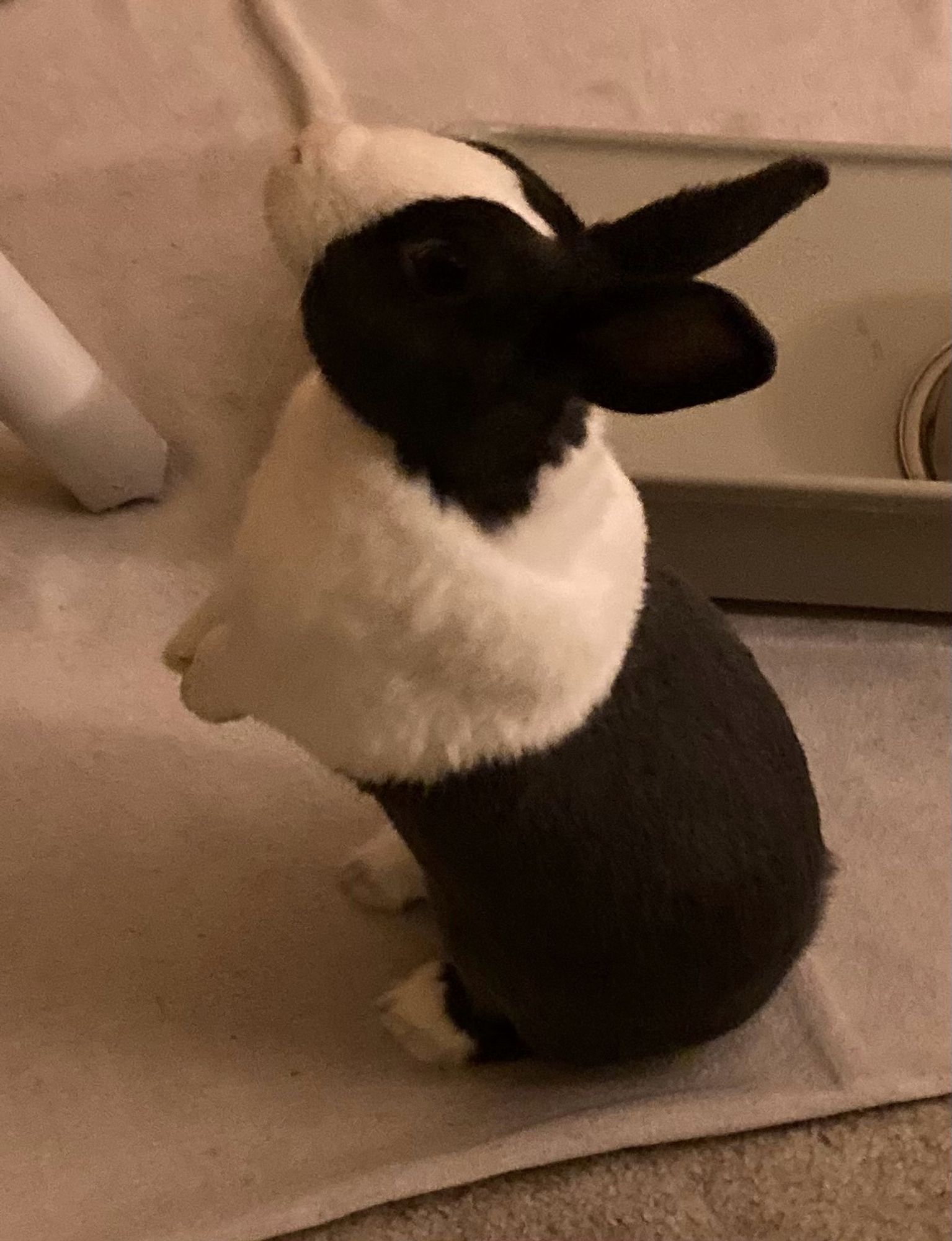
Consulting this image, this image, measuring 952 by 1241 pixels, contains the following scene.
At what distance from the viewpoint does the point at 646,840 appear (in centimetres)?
75

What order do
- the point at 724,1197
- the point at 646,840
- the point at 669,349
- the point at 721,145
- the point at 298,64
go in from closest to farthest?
the point at 669,349 < the point at 646,840 < the point at 724,1197 < the point at 721,145 < the point at 298,64

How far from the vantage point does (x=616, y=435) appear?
3.77ft

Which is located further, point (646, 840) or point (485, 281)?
point (646, 840)

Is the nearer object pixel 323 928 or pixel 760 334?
pixel 760 334

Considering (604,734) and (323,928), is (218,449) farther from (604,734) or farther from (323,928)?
(604,734)

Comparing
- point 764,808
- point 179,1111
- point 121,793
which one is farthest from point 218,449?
point 764,808

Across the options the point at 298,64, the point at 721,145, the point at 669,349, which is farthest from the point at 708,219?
the point at 298,64

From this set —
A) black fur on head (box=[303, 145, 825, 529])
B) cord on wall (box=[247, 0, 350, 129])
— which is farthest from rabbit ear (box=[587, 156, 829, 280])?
cord on wall (box=[247, 0, 350, 129])

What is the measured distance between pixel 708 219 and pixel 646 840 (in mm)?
322

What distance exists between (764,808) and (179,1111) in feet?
1.52

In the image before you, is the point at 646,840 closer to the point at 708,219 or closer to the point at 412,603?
the point at 412,603

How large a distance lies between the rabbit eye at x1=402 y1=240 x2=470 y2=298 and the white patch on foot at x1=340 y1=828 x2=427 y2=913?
0.52m

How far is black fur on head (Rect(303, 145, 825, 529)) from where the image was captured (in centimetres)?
58

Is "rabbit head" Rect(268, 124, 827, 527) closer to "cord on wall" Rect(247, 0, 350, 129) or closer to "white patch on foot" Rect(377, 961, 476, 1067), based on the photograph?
"white patch on foot" Rect(377, 961, 476, 1067)
